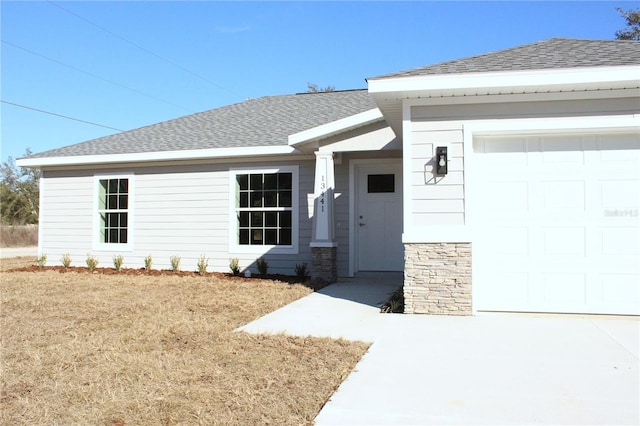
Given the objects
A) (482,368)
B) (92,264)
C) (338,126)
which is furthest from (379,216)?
(92,264)

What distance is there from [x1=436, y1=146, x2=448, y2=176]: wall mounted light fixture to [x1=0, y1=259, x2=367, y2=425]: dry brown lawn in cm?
258

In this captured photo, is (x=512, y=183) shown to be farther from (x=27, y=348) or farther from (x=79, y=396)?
(x=27, y=348)

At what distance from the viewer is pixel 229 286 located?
354 inches

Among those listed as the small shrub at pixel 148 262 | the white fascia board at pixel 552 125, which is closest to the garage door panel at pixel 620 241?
the white fascia board at pixel 552 125

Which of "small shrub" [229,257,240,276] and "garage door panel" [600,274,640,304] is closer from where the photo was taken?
"garage door panel" [600,274,640,304]

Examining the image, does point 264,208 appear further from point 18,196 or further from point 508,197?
point 18,196

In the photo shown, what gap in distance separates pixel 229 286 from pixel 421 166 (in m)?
4.50

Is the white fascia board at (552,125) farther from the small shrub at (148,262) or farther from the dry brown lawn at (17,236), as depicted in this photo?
the dry brown lawn at (17,236)

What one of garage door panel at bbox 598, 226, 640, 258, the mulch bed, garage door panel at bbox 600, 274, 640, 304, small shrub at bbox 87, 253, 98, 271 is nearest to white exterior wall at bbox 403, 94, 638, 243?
garage door panel at bbox 598, 226, 640, 258

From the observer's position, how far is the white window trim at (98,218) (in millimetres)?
12039

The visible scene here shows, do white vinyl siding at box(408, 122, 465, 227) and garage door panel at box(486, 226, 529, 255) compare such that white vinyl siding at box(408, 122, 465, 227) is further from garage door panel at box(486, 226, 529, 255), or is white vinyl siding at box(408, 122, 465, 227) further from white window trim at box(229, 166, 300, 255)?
white window trim at box(229, 166, 300, 255)

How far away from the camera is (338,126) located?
9078 mm

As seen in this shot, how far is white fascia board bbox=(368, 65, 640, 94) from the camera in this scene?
18.4 ft

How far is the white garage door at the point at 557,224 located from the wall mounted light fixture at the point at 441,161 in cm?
45
